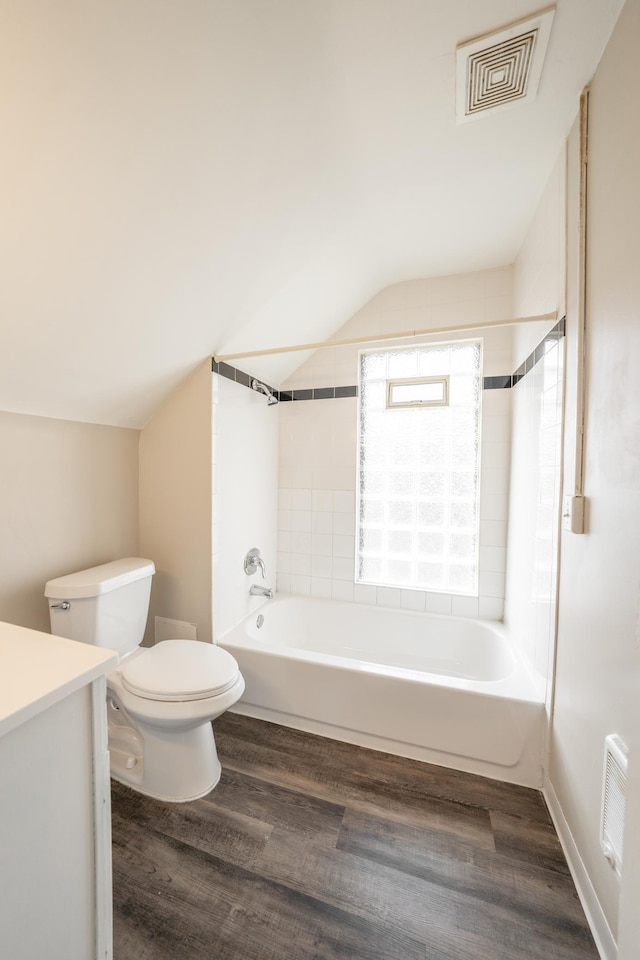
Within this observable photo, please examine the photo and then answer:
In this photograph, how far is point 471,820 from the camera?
4.39 feet

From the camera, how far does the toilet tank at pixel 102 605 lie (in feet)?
4.87

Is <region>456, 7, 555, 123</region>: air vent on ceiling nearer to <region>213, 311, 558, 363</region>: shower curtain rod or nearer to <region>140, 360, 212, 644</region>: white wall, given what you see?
<region>213, 311, 558, 363</region>: shower curtain rod

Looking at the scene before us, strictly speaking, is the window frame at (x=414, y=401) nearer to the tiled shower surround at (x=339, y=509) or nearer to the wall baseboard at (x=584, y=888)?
the tiled shower surround at (x=339, y=509)

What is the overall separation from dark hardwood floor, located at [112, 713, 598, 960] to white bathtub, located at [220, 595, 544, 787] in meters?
0.11

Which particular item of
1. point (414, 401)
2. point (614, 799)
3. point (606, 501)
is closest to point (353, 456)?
point (414, 401)

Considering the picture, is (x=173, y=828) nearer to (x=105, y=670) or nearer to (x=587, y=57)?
(x=105, y=670)

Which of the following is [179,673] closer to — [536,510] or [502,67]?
[536,510]

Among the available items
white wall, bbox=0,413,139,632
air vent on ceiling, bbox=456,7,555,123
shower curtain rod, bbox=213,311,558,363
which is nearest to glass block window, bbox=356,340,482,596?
shower curtain rod, bbox=213,311,558,363

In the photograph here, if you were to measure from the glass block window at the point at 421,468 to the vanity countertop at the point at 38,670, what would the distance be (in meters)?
1.90

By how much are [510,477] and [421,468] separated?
53 centimetres

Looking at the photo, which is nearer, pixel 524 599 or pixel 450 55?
pixel 450 55

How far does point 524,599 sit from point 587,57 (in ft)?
6.53

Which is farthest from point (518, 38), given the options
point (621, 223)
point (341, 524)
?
point (341, 524)

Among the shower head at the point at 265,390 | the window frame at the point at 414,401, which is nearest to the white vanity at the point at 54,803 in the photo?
the shower head at the point at 265,390
